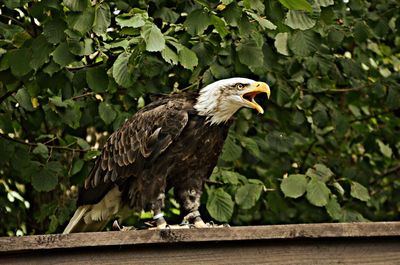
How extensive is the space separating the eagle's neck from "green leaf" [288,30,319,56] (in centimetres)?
81

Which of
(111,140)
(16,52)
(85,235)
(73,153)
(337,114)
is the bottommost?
(337,114)

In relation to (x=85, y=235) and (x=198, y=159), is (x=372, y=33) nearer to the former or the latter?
(x=198, y=159)

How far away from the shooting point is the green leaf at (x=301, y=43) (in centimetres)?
571

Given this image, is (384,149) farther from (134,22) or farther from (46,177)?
(134,22)

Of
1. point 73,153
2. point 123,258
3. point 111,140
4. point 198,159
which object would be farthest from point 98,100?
point 123,258

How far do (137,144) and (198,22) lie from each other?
2.10ft

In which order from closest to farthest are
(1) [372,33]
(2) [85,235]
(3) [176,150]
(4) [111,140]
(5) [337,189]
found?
(2) [85,235] < (3) [176,150] < (4) [111,140] < (5) [337,189] < (1) [372,33]

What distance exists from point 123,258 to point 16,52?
7.38ft

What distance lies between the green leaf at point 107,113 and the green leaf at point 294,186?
3.55ft

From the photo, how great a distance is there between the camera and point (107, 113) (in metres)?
6.32

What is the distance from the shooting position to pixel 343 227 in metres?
3.38

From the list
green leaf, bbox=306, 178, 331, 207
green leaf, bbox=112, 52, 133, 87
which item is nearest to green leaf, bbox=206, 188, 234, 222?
green leaf, bbox=306, 178, 331, 207

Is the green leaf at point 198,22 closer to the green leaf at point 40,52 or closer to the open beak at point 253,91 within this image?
the open beak at point 253,91

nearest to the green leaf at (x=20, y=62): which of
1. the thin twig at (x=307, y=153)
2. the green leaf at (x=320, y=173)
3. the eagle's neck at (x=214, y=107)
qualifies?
the eagle's neck at (x=214, y=107)
